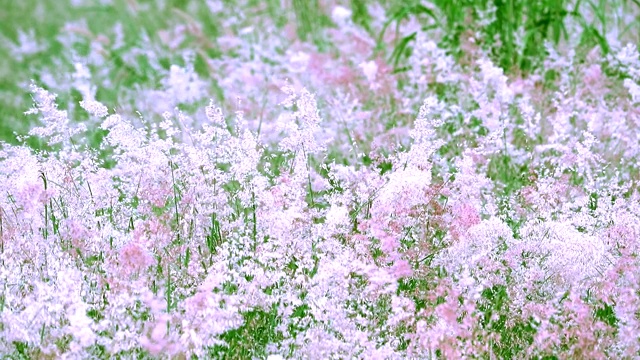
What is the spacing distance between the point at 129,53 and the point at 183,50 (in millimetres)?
433

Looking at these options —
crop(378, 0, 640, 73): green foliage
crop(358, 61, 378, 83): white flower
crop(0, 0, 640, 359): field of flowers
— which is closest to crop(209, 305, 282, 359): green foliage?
crop(0, 0, 640, 359): field of flowers

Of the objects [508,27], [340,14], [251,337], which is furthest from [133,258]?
[340,14]

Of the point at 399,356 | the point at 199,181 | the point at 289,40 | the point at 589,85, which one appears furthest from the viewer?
the point at 289,40

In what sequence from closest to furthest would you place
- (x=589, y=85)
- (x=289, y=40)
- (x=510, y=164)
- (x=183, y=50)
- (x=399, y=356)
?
(x=399, y=356) → (x=510, y=164) → (x=589, y=85) → (x=289, y=40) → (x=183, y=50)

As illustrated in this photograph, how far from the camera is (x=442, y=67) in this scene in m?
4.68

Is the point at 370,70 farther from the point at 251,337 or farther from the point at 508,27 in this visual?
the point at 251,337

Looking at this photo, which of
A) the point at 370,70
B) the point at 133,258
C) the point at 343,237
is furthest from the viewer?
the point at 370,70

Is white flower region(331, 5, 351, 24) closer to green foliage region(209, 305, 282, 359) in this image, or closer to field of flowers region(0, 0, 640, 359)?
field of flowers region(0, 0, 640, 359)

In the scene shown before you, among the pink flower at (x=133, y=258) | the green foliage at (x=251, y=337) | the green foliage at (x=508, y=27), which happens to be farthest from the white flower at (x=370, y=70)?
the pink flower at (x=133, y=258)

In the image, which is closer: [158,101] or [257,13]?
[158,101]

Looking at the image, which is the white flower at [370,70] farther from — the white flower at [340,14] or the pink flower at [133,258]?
the pink flower at [133,258]

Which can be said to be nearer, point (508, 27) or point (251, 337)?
point (251, 337)


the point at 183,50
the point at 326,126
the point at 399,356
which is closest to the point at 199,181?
the point at 399,356

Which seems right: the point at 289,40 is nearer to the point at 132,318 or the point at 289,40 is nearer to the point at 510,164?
the point at 510,164
